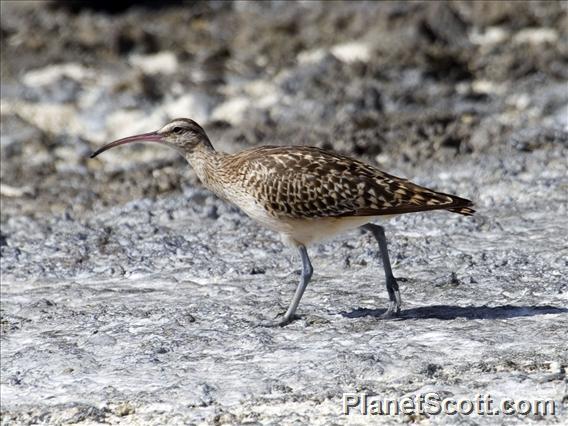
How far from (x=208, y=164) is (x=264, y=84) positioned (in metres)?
6.65

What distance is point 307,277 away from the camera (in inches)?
350

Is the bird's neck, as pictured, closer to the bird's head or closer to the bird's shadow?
the bird's head

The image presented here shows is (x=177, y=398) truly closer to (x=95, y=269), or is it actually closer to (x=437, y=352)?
(x=437, y=352)

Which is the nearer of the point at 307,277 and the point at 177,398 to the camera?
the point at 177,398

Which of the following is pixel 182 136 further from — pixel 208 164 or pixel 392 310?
pixel 392 310

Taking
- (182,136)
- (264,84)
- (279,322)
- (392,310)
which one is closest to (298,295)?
(279,322)

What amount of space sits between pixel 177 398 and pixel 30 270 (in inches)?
131

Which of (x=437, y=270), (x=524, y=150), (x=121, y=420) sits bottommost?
(x=121, y=420)

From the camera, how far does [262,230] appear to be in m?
11.3

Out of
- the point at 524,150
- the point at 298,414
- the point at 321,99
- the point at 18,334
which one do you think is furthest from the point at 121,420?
the point at 321,99

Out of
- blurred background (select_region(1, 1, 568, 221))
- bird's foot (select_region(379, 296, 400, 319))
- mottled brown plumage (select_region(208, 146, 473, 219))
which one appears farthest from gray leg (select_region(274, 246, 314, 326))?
blurred background (select_region(1, 1, 568, 221))

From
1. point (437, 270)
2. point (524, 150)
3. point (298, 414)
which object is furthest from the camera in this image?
point (524, 150)

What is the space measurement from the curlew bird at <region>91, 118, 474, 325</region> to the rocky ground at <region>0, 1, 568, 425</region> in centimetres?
59

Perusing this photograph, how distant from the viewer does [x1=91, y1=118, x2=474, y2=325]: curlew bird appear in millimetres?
8680
